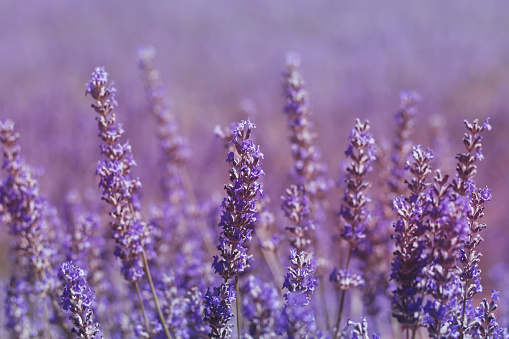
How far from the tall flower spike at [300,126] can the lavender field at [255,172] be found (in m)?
0.02

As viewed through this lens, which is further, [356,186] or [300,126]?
[300,126]

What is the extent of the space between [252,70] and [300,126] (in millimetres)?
18083

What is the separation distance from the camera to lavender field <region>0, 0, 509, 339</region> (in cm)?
215

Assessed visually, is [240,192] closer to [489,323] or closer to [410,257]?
[410,257]

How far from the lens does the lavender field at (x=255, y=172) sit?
2150mm

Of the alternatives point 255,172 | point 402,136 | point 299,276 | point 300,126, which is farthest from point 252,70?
point 299,276

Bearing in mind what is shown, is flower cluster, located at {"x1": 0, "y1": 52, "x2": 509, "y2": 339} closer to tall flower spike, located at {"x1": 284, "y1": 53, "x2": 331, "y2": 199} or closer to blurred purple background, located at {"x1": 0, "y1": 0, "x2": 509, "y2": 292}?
tall flower spike, located at {"x1": 284, "y1": 53, "x2": 331, "y2": 199}

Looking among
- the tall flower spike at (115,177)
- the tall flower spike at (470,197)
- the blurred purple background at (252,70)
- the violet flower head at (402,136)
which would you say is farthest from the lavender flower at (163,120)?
the tall flower spike at (470,197)

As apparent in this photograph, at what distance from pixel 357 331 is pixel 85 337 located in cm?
108

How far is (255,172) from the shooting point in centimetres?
214

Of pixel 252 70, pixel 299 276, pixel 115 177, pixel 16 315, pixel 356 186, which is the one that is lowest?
pixel 299 276

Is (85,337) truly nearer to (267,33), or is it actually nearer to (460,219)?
(460,219)

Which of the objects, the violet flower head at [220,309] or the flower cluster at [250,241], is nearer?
the flower cluster at [250,241]

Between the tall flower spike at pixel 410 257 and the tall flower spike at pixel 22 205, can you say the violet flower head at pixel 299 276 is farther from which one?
the tall flower spike at pixel 22 205
